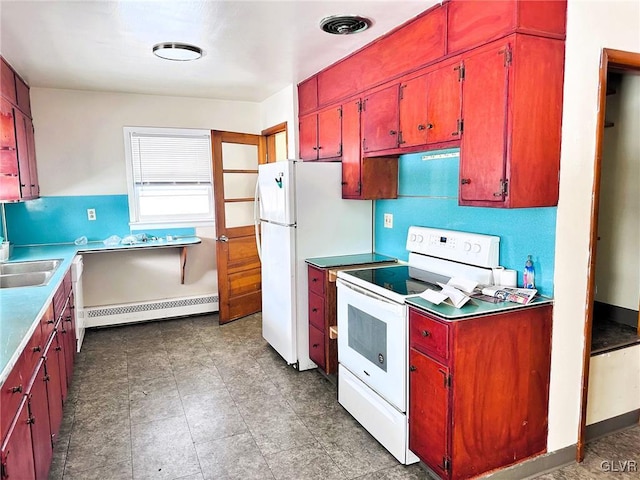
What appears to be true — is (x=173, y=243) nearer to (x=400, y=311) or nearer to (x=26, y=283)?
(x=26, y=283)

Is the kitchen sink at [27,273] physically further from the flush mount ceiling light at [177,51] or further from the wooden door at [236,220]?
the flush mount ceiling light at [177,51]

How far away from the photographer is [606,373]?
7.80 ft

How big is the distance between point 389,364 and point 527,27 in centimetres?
168

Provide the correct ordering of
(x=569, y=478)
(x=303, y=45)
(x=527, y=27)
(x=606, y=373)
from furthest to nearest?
(x=303, y=45) → (x=606, y=373) → (x=569, y=478) → (x=527, y=27)

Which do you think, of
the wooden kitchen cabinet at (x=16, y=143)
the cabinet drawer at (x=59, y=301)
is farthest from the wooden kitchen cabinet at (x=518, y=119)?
the wooden kitchen cabinet at (x=16, y=143)

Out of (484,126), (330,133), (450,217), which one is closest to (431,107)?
(484,126)

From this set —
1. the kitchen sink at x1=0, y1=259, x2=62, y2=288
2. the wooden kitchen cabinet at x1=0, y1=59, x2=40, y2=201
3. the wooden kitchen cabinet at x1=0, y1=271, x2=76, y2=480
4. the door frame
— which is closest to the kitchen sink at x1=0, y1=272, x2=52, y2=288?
the kitchen sink at x1=0, y1=259, x2=62, y2=288

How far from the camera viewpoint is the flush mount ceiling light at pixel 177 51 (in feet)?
9.30

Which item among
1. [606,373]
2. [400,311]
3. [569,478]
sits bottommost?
[569,478]

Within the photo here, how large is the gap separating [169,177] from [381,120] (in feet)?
8.76

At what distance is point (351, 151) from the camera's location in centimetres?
320

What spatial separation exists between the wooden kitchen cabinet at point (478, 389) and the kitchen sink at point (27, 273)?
2.33 m

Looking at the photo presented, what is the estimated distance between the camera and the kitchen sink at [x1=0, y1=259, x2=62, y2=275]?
3119 mm

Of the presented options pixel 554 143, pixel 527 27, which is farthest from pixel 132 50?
pixel 554 143
